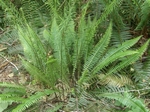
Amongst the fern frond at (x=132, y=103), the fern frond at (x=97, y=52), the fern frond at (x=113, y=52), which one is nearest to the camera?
the fern frond at (x=132, y=103)

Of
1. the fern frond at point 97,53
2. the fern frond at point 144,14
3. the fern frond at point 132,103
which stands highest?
the fern frond at point 144,14

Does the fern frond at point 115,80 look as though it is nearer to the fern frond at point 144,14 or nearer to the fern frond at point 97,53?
the fern frond at point 97,53

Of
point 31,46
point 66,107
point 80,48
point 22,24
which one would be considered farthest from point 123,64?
point 22,24

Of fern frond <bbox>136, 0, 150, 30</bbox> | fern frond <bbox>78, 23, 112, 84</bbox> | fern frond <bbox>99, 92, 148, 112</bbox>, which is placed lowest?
fern frond <bbox>99, 92, 148, 112</bbox>

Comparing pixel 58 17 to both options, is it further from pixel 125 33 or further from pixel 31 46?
pixel 125 33

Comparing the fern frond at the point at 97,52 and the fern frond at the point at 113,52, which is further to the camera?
the fern frond at the point at 97,52

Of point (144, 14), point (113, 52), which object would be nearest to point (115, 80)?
point (113, 52)

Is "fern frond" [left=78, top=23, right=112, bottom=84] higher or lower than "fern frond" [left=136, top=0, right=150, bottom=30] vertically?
lower

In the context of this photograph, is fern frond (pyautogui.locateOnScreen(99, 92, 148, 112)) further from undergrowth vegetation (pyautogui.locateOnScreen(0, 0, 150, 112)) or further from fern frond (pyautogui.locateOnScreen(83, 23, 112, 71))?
fern frond (pyautogui.locateOnScreen(83, 23, 112, 71))

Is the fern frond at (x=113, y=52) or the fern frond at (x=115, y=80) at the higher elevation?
the fern frond at (x=113, y=52)

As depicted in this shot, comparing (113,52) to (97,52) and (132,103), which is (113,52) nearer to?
(97,52)

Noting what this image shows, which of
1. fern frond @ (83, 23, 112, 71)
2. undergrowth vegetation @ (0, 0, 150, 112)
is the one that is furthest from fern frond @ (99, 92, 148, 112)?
fern frond @ (83, 23, 112, 71)

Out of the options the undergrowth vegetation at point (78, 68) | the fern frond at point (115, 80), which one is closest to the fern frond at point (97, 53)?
the undergrowth vegetation at point (78, 68)

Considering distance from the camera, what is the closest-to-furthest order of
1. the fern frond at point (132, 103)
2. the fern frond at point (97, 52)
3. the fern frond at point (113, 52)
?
the fern frond at point (132, 103), the fern frond at point (113, 52), the fern frond at point (97, 52)
